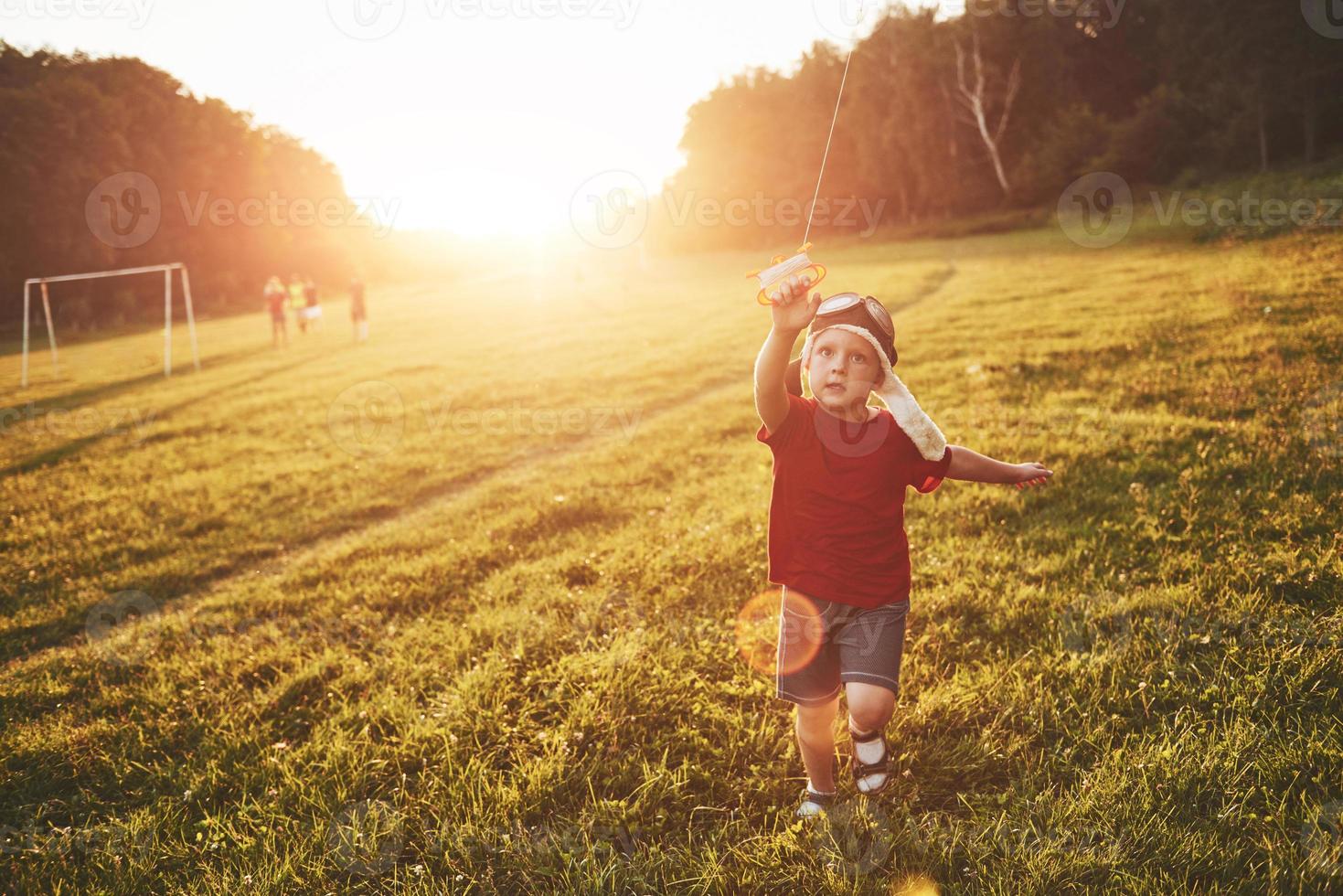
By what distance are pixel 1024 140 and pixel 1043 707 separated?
64731 mm

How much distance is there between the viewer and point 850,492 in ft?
9.18

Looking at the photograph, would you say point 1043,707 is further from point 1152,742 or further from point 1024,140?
point 1024,140

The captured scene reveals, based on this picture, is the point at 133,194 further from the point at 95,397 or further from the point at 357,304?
the point at 95,397

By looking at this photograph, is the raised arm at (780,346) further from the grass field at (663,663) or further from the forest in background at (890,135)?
the forest in background at (890,135)

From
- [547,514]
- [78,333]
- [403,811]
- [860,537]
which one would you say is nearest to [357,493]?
[547,514]

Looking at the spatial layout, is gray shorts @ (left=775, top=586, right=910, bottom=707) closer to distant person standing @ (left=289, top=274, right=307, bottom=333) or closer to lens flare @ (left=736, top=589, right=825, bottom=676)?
lens flare @ (left=736, top=589, right=825, bottom=676)

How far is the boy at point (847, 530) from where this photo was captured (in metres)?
2.71

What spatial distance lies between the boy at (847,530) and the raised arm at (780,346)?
0.05 ft

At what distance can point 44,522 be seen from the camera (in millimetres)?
7988

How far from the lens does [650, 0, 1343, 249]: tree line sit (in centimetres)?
Result: 4075

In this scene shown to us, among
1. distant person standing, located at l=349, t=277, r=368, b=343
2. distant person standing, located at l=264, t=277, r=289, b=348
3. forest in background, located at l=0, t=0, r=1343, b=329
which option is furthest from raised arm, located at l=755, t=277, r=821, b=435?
forest in background, located at l=0, t=0, r=1343, b=329

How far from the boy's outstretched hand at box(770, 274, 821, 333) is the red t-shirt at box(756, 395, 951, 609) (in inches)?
18.6

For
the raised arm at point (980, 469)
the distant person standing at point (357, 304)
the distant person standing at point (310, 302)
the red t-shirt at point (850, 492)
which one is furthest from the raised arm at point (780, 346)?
the distant person standing at point (310, 302)

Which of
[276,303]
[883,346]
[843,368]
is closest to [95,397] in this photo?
[276,303]
